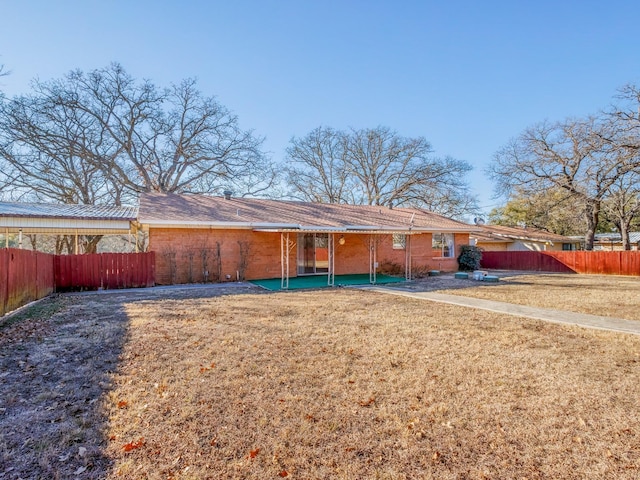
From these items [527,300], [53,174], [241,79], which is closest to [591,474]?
[527,300]

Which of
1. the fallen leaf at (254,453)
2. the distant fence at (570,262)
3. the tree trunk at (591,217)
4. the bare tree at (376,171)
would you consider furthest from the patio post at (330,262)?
the tree trunk at (591,217)

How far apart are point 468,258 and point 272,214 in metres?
11.2

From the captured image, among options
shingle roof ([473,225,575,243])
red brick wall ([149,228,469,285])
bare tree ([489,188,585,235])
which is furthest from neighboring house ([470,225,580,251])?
red brick wall ([149,228,469,285])

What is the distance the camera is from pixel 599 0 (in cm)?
1196

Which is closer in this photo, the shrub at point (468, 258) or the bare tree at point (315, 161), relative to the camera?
the shrub at point (468, 258)

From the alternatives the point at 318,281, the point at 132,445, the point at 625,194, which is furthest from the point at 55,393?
the point at 625,194

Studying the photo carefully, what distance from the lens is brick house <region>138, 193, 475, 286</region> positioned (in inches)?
563

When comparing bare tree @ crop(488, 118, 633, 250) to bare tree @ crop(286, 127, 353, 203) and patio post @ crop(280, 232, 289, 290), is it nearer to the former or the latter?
bare tree @ crop(286, 127, 353, 203)

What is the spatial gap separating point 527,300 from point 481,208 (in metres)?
24.8

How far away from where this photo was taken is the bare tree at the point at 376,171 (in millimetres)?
31906

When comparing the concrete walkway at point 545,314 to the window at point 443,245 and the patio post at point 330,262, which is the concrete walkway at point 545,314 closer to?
the patio post at point 330,262

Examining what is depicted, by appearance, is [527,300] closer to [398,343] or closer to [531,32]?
[398,343]

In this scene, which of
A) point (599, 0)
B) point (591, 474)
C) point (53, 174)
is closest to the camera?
point (591, 474)

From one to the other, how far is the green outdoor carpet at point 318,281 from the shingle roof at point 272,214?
2334mm
